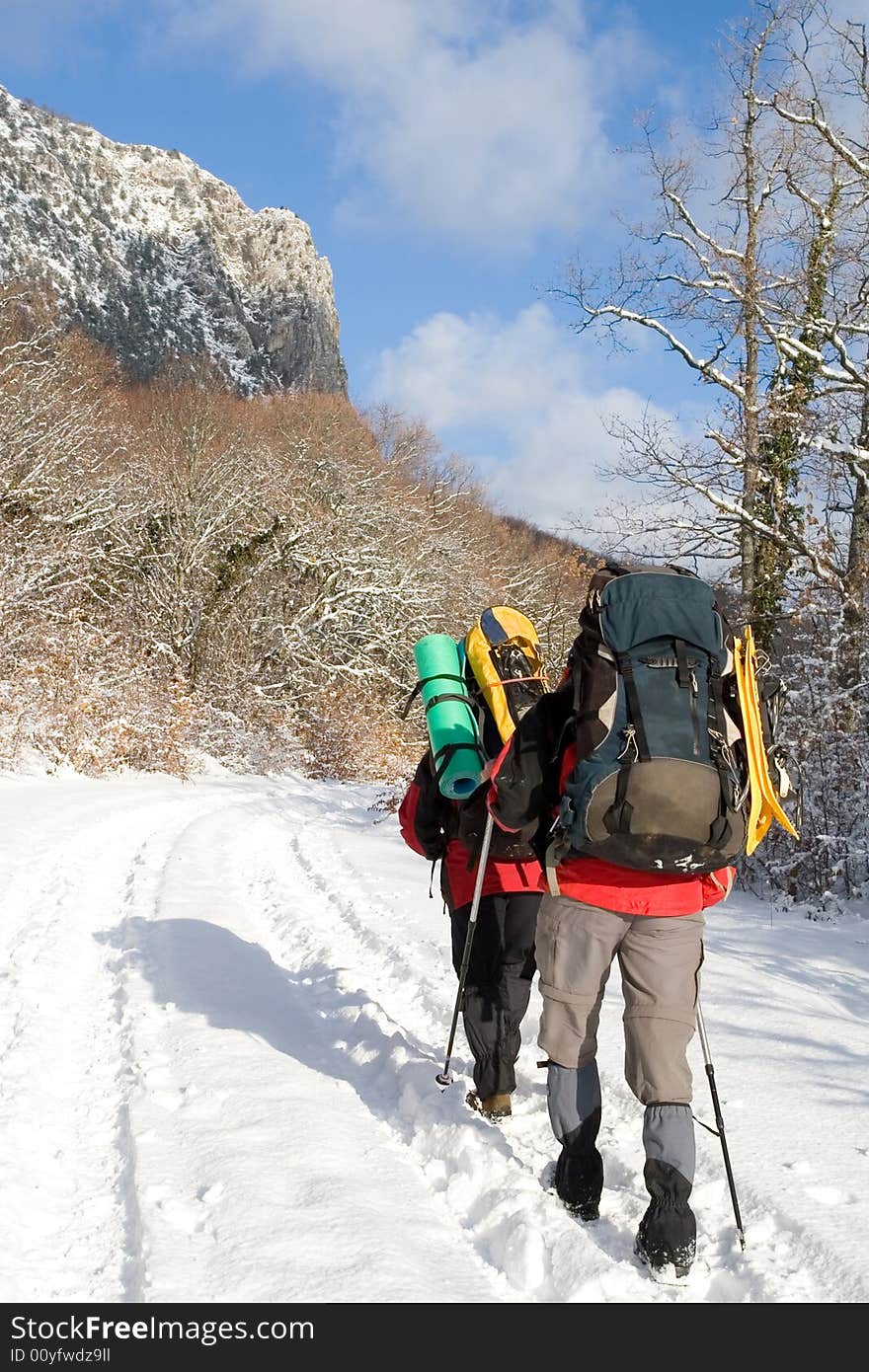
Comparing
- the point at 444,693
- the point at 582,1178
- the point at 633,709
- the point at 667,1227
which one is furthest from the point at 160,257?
the point at 667,1227

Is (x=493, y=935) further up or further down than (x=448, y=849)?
further down

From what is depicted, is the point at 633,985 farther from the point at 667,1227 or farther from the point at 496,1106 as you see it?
the point at 496,1106

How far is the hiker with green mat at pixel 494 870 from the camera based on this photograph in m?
3.56

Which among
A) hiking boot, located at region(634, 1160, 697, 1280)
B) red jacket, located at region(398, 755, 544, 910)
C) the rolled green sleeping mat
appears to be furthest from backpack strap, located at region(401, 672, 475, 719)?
hiking boot, located at region(634, 1160, 697, 1280)

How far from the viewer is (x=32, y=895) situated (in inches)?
259

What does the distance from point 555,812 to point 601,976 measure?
519mm

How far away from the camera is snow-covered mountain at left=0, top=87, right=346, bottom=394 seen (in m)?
63.0

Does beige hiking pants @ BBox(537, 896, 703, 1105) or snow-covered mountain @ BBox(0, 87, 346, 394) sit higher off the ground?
snow-covered mountain @ BBox(0, 87, 346, 394)

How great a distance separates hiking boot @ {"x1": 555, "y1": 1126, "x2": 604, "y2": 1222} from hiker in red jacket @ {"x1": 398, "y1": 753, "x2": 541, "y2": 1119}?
0.72m

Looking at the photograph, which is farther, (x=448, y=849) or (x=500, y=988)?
(x=448, y=849)

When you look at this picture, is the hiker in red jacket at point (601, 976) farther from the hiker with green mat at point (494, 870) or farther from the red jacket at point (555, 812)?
the hiker with green mat at point (494, 870)

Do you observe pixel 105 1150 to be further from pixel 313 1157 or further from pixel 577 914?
pixel 577 914

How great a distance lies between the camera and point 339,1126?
343 centimetres

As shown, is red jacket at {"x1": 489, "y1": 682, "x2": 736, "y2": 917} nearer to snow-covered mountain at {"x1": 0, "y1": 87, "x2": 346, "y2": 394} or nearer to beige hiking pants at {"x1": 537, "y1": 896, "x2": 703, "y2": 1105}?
beige hiking pants at {"x1": 537, "y1": 896, "x2": 703, "y2": 1105}
